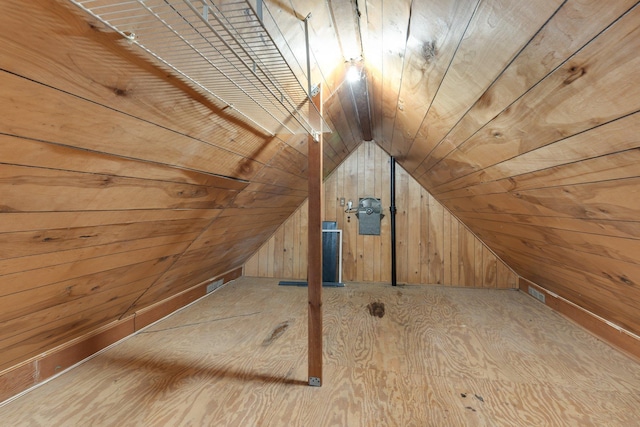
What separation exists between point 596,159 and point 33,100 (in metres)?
1.51

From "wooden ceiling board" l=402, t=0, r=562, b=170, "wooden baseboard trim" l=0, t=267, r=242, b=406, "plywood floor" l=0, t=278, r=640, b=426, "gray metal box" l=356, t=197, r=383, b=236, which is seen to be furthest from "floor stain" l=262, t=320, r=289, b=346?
"wooden ceiling board" l=402, t=0, r=562, b=170

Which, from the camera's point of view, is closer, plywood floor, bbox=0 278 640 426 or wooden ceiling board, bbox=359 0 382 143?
wooden ceiling board, bbox=359 0 382 143

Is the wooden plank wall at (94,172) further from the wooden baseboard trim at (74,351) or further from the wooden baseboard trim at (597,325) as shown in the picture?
the wooden baseboard trim at (597,325)

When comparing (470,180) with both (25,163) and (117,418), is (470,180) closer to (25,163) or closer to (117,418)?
(25,163)

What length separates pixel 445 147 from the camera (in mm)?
1747

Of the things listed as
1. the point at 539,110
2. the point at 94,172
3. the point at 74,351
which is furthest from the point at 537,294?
the point at 74,351

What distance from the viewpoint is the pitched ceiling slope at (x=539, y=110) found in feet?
2.05

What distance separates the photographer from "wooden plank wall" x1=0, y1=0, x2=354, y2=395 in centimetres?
62

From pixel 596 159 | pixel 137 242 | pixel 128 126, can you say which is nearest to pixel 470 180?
pixel 596 159

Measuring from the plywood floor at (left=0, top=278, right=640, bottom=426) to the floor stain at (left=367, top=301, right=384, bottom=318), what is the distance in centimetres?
3

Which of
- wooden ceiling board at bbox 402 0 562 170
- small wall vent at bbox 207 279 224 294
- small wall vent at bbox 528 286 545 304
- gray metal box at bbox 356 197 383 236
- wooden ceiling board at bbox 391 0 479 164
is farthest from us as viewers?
gray metal box at bbox 356 197 383 236

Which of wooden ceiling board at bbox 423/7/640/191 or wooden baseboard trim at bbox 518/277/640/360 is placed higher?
wooden ceiling board at bbox 423/7/640/191

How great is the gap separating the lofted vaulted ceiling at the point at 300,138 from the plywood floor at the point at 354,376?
325 mm

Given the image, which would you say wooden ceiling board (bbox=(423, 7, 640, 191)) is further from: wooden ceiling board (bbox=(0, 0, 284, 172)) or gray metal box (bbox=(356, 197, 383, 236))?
gray metal box (bbox=(356, 197, 383, 236))
